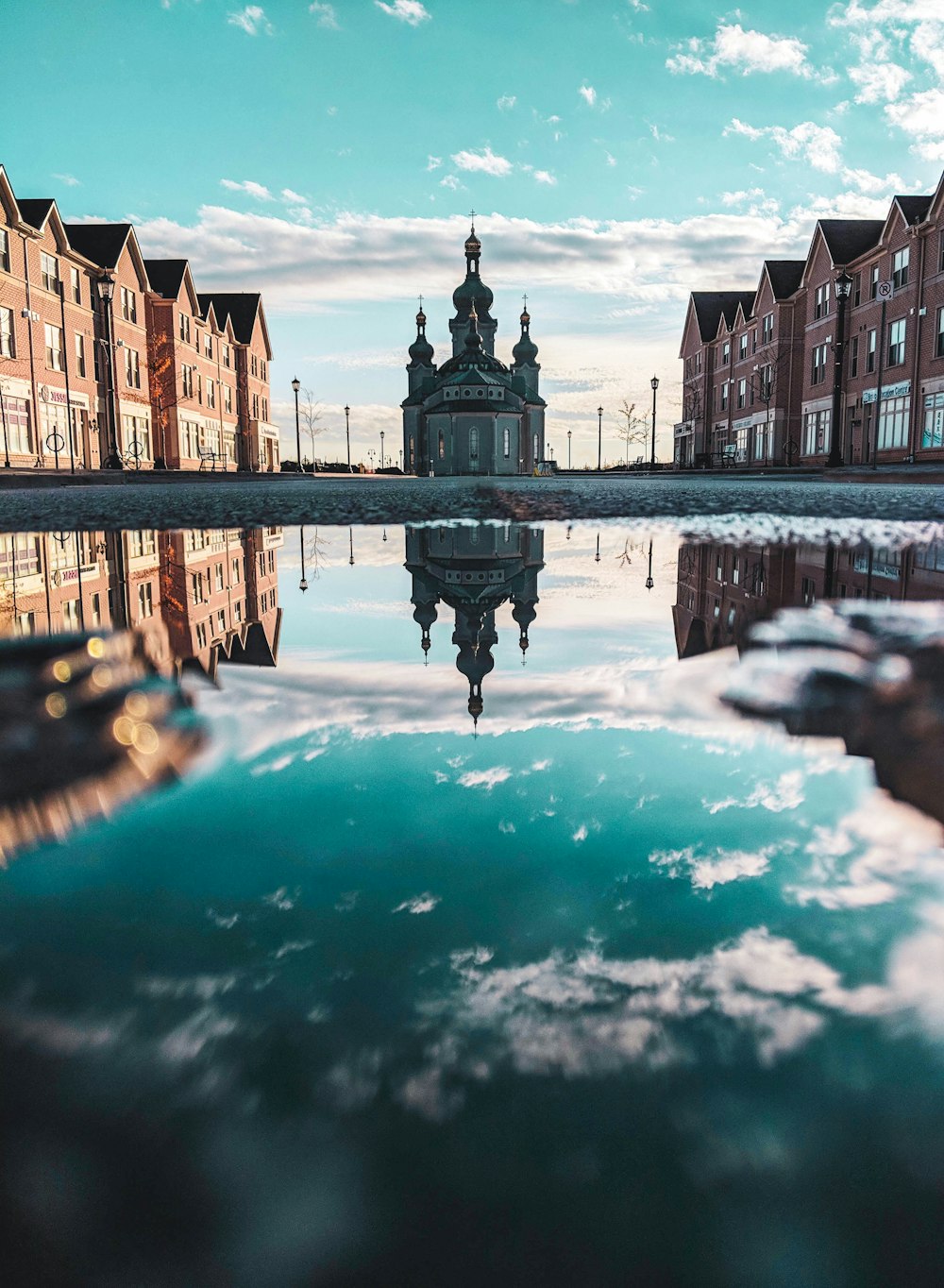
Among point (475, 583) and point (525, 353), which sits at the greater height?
point (525, 353)

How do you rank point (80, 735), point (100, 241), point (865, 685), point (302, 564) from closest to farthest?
1. point (80, 735)
2. point (865, 685)
3. point (302, 564)
4. point (100, 241)

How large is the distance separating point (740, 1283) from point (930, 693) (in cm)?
248

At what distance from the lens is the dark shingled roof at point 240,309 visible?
71188 millimetres

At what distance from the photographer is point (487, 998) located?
4.40 ft

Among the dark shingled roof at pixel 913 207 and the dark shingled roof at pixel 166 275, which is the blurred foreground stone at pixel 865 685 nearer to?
the dark shingled roof at pixel 913 207

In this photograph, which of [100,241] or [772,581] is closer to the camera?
[772,581]

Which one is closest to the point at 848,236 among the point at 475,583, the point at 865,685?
the point at 475,583

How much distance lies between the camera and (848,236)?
50.5 meters

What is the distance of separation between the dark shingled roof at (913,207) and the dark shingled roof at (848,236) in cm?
708

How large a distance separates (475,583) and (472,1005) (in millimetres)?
4644

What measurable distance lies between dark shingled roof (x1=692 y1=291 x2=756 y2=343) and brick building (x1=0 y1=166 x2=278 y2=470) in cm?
3506

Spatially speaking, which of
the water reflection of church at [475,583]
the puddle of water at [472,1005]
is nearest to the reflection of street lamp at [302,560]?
the water reflection of church at [475,583]

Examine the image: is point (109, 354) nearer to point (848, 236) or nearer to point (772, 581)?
point (848, 236)

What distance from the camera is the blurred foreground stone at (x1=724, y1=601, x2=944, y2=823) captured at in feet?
7.83
